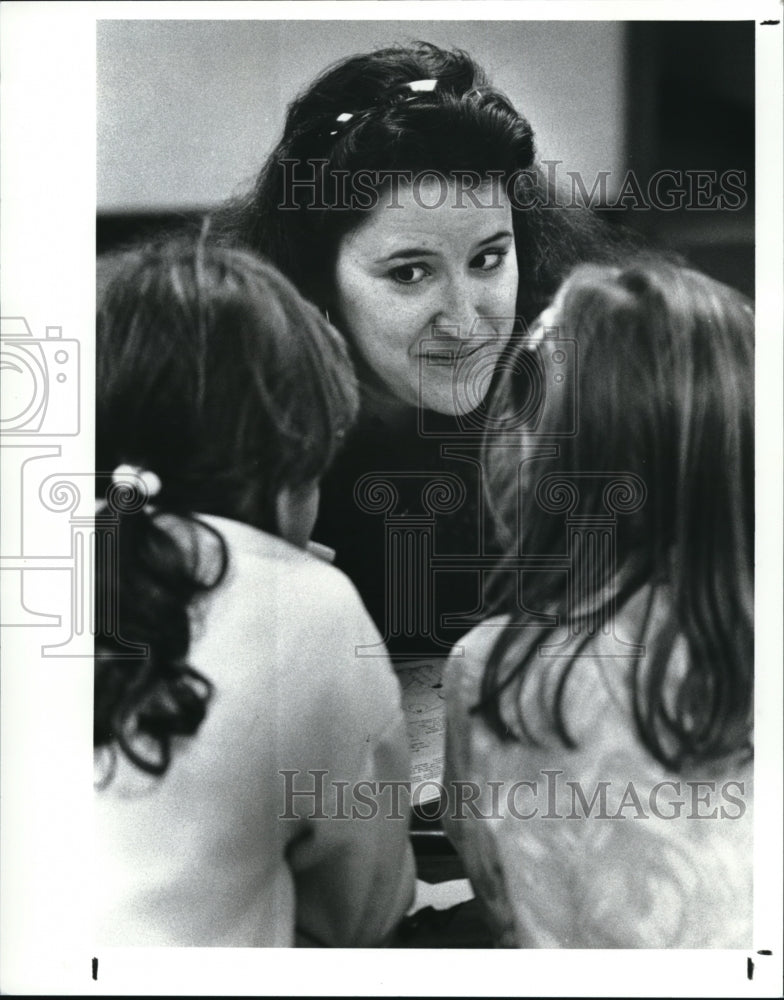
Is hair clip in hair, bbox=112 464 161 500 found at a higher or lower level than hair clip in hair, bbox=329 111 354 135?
lower

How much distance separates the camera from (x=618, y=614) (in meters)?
2.49

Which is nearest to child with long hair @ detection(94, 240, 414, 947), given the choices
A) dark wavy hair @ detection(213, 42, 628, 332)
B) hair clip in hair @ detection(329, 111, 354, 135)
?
dark wavy hair @ detection(213, 42, 628, 332)

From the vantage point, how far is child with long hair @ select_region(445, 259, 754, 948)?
8.18 feet

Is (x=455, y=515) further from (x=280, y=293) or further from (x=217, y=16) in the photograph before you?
(x=217, y=16)

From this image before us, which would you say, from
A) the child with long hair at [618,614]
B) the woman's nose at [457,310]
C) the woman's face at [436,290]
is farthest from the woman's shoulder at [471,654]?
the woman's nose at [457,310]

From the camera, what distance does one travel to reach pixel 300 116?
249 centimetres

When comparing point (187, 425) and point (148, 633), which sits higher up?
point (187, 425)

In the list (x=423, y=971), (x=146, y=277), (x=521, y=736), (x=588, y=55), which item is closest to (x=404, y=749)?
(x=521, y=736)

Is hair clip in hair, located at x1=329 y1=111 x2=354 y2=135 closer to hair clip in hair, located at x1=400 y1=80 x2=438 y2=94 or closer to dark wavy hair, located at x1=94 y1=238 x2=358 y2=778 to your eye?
hair clip in hair, located at x1=400 y1=80 x2=438 y2=94

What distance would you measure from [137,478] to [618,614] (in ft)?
3.96

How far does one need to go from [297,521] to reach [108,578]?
1.58 feet

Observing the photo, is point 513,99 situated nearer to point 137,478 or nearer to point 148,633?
point 137,478

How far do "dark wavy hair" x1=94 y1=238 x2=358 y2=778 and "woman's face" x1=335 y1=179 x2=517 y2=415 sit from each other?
11cm

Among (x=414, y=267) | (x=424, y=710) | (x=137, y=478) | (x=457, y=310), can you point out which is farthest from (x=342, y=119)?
(x=424, y=710)
